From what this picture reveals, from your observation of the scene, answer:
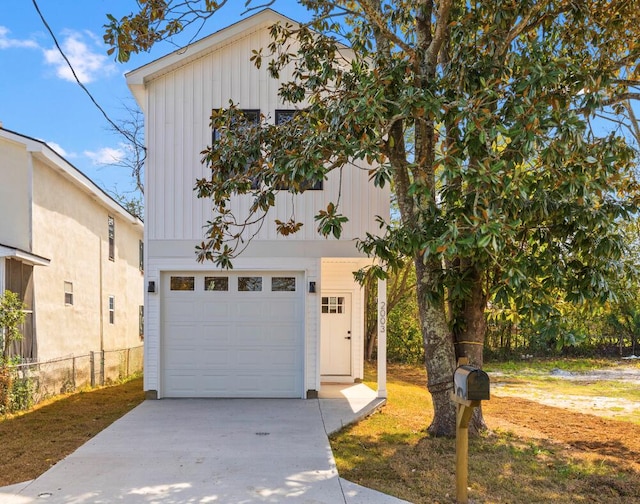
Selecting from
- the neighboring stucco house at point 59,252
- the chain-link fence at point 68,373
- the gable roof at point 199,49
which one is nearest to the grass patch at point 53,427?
the chain-link fence at point 68,373

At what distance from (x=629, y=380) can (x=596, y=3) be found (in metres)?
10.0

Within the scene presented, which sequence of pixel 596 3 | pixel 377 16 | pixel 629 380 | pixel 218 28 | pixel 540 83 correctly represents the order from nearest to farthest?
pixel 540 83, pixel 377 16, pixel 596 3, pixel 218 28, pixel 629 380

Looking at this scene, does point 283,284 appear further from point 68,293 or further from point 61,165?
point 68,293

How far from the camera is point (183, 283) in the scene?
9.73 m

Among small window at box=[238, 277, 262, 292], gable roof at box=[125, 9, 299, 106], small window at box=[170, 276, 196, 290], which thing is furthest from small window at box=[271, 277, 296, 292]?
gable roof at box=[125, 9, 299, 106]

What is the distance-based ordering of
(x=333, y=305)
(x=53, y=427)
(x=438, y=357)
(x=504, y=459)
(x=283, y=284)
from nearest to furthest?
(x=504, y=459) → (x=438, y=357) → (x=53, y=427) → (x=283, y=284) → (x=333, y=305)

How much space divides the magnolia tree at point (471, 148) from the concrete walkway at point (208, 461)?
1944 mm

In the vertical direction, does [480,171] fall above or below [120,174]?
below

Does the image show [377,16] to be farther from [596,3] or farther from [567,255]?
[567,255]

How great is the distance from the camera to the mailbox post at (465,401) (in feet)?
14.2

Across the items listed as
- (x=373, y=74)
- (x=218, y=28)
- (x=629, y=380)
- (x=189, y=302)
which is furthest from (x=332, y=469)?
(x=629, y=380)

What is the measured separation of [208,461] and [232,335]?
398 cm

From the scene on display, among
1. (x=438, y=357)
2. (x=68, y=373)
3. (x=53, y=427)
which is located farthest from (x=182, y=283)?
(x=438, y=357)

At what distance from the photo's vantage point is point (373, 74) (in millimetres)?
5996
